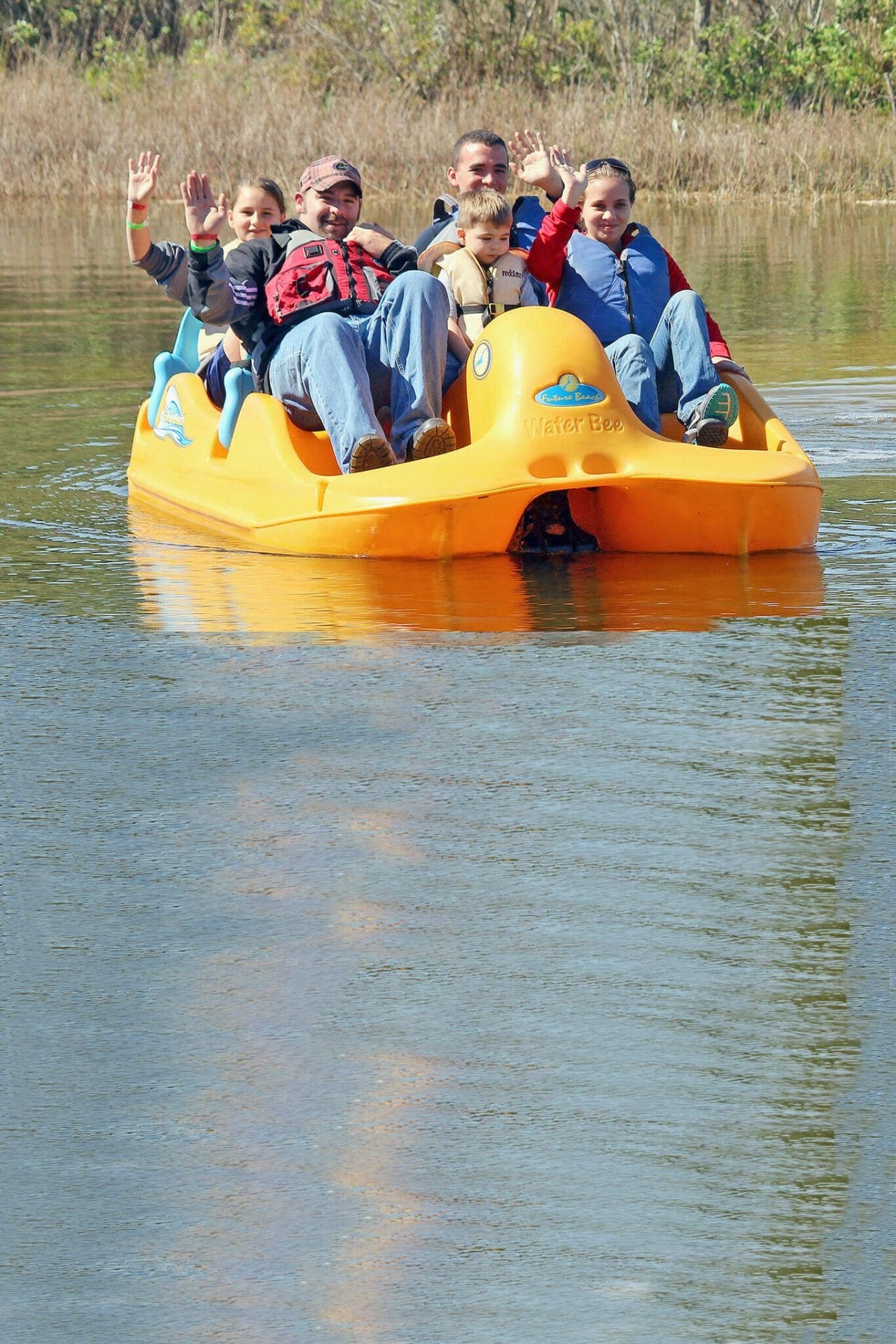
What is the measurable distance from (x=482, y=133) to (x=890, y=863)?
389 cm

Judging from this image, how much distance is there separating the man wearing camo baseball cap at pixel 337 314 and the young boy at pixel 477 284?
7.3 inches

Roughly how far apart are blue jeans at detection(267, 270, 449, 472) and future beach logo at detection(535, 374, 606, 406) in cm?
48

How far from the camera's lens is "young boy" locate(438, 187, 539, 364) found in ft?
20.5

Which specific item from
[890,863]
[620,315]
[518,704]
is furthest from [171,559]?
[890,863]

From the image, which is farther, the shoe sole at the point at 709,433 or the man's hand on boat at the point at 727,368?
the man's hand on boat at the point at 727,368

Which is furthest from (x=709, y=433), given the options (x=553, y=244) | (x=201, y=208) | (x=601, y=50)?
(x=601, y=50)

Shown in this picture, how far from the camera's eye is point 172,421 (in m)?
6.88

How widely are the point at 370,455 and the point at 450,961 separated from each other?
308cm

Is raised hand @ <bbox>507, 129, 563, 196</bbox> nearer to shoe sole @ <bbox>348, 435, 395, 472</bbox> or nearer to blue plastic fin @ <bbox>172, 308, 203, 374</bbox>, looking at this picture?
shoe sole @ <bbox>348, 435, 395, 472</bbox>

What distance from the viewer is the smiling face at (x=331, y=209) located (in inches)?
243

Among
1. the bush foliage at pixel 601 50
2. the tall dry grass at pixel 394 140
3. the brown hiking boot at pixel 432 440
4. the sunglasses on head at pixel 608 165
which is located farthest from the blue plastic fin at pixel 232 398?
the bush foliage at pixel 601 50

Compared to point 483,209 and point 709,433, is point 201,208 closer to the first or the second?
point 483,209

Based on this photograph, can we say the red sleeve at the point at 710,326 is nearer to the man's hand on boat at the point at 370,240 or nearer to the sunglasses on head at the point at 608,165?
the sunglasses on head at the point at 608,165

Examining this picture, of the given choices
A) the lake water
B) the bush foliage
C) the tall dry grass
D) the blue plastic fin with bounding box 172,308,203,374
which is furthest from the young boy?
the bush foliage
